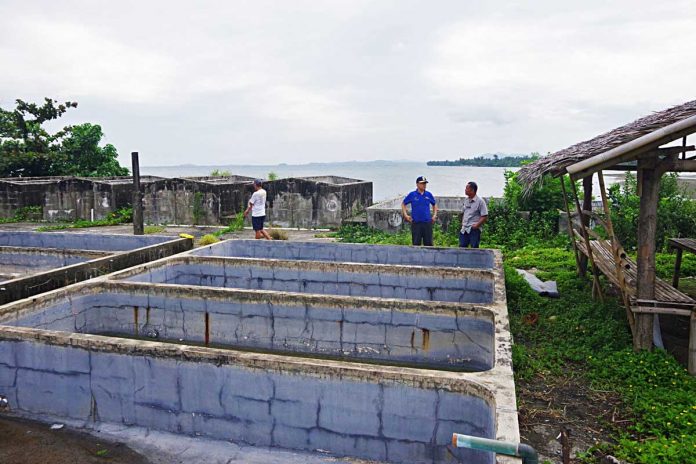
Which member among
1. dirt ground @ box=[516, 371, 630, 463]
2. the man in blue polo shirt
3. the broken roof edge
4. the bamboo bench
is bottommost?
dirt ground @ box=[516, 371, 630, 463]

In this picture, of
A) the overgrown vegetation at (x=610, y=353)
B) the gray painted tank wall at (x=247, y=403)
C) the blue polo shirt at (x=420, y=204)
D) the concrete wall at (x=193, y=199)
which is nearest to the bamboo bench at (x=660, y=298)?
the overgrown vegetation at (x=610, y=353)

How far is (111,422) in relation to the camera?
4.45 metres

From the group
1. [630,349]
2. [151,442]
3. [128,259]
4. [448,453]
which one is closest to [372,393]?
[448,453]

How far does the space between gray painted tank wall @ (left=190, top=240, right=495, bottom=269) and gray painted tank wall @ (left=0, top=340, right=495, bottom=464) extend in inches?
162

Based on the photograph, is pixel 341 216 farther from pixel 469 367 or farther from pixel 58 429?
pixel 58 429

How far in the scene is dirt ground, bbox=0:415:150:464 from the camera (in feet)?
12.8

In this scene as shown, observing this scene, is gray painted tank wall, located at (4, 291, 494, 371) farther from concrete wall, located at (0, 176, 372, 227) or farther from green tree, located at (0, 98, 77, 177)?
green tree, located at (0, 98, 77, 177)

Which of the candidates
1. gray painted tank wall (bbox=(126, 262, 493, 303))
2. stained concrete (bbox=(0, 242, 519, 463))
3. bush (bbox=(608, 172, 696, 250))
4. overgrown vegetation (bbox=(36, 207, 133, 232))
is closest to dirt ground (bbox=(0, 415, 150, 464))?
stained concrete (bbox=(0, 242, 519, 463))

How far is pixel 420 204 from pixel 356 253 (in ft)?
4.53

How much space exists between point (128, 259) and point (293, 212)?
26.2ft

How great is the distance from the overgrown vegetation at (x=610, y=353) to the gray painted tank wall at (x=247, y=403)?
1.18 meters

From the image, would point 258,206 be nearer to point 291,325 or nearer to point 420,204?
point 420,204

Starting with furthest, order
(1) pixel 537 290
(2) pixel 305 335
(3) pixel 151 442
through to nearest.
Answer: (1) pixel 537 290 < (2) pixel 305 335 < (3) pixel 151 442

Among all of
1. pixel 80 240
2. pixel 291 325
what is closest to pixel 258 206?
pixel 80 240
